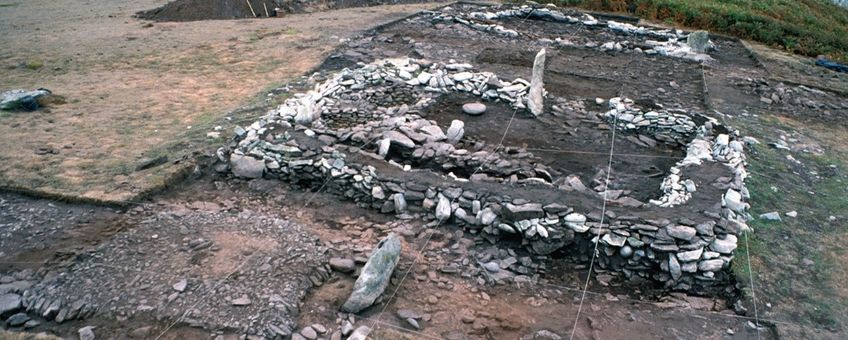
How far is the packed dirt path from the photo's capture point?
21.9 feet

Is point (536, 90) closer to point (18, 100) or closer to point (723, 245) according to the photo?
point (723, 245)

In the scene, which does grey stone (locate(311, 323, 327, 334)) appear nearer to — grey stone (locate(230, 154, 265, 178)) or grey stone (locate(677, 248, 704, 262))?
grey stone (locate(230, 154, 265, 178))

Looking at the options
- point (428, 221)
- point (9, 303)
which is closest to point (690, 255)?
point (428, 221)

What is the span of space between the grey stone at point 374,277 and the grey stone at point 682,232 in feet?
8.30

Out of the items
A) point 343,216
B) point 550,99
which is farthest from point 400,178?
point 550,99

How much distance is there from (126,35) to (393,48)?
21.0 feet

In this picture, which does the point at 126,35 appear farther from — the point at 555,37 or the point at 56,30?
the point at 555,37

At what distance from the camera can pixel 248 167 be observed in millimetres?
6574

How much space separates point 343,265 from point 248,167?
7.37 feet

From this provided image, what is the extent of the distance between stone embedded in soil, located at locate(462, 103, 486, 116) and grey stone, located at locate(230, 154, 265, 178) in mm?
3202

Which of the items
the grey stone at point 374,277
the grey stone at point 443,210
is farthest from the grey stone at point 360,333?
the grey stone at point 443,210

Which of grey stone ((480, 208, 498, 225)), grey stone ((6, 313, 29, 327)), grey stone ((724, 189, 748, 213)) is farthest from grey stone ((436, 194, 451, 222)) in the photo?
grey stone ((6, 313, 29, 327))

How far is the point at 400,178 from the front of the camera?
611 centimetres

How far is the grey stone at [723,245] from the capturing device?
16.5ft
